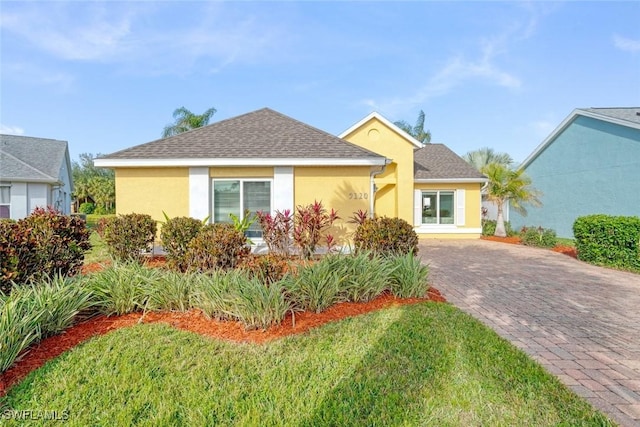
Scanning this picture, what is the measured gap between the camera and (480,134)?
22.0 metres

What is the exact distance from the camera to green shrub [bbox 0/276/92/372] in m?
3.19

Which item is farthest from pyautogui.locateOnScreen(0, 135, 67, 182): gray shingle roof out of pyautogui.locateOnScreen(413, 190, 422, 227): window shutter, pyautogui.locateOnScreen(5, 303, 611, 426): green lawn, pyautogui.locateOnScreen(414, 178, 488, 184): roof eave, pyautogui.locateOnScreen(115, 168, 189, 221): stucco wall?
pyautogui.locateOnScreen(414, 178, 488, 184): roof eave

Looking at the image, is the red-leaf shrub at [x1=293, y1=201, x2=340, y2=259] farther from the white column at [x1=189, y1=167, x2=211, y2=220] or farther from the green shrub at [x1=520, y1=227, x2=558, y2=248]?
the green shrub at [x1=520, y1=227, x2=558, y2=248]

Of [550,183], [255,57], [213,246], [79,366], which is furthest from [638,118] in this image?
[79,366]

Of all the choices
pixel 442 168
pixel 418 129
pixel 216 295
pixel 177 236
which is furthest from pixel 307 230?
pixel 418 129

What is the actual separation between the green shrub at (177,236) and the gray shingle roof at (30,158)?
1782 cm

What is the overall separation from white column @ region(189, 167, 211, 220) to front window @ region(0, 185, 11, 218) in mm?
15975

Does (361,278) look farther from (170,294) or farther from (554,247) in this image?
(554,247)

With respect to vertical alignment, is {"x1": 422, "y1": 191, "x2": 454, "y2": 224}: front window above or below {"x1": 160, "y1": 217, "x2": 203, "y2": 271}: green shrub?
above

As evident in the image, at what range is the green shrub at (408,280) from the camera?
5.32 m

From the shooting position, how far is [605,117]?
1518 cm

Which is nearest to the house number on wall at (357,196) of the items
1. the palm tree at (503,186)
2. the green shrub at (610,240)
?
the green shrub at (610,240)

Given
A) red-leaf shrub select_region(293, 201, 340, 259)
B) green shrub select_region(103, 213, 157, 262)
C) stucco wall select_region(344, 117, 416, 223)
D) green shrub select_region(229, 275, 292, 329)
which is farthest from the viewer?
stucco wall select_region(344, 117, 416, 223)

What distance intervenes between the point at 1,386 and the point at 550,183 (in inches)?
972
